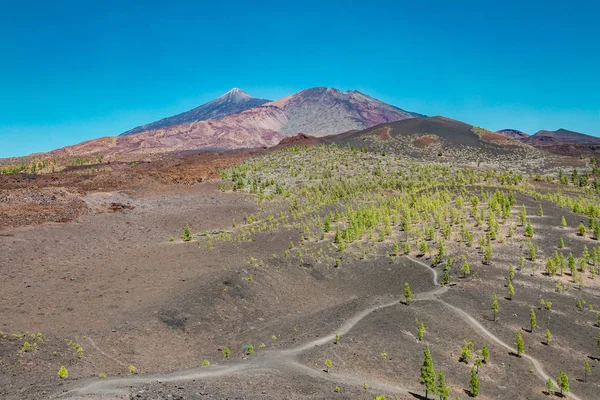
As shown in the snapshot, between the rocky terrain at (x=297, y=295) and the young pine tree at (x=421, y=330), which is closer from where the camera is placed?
the rocky terrain at (x=297, y=295)

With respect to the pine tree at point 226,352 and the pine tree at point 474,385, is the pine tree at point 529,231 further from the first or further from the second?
the pine tree at point 226,352

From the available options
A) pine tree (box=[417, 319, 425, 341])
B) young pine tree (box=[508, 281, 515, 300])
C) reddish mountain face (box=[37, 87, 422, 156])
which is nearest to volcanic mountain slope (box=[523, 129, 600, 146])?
reddish mountain face (box=[37, 87, 422, 156])

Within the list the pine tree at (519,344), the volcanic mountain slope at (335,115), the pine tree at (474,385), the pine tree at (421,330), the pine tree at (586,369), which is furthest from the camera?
the volcanic mountain slope at (335,115)

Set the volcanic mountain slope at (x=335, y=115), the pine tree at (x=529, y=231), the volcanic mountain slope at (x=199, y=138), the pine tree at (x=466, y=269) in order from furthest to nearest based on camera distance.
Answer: the volcanic mountain slope at (x=335, y=115), the volcanic mountain slope at (x=199, y=138), the pine tree at (x=529, y=231), the pine tree at (x=466, y=269)

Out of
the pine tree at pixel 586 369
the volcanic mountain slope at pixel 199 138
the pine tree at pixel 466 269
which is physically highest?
the volcanic mountain slope at pixel 199 138

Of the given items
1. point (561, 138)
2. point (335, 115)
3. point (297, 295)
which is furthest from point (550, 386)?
point (561, 138)

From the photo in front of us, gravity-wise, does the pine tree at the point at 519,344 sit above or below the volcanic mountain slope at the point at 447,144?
below

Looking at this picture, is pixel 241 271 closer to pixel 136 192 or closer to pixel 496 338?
pixel 496 338

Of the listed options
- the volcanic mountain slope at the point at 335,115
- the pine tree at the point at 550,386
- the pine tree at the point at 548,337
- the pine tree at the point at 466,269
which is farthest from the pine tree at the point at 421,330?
the volcanic mountain slope at the point at 335,115
